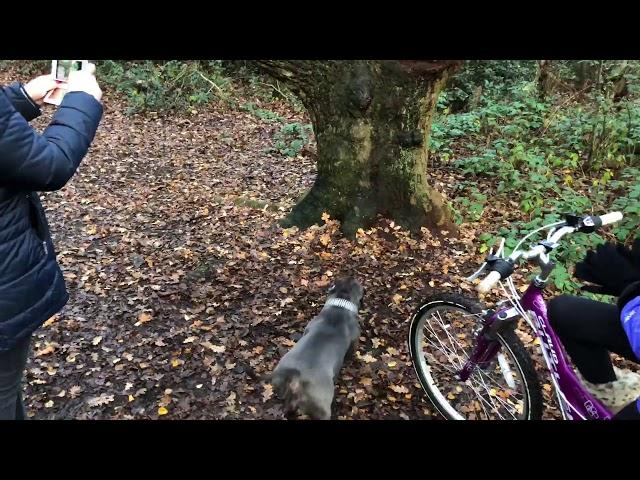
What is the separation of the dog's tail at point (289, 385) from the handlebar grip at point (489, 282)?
1.51 m

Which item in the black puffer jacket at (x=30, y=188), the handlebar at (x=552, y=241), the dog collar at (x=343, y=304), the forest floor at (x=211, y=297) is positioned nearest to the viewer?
the black puffer jacket at (x=30, y=188)

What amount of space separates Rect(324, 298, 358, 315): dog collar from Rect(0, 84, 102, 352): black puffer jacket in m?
2.22

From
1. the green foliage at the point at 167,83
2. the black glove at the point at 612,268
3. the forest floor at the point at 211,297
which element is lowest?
the forest floor at the point at 211,297

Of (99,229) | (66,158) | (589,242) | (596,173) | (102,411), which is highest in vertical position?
(66,158)

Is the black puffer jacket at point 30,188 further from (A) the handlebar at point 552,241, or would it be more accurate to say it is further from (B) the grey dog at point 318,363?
(A) the handlebar at point 552,241

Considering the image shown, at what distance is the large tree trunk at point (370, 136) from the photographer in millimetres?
5242

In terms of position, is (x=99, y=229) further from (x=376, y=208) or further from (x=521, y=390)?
(x=521, y=390)

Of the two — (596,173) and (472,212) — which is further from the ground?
(596,173)

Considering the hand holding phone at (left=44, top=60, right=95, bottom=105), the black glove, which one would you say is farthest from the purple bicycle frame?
the hand holding phone at (left=44, top=60, right=95, bottom=105)

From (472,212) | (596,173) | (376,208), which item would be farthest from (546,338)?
(596,173)

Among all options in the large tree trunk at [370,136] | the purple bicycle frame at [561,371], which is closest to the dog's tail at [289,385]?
the purple bicycle frame at [561,371]

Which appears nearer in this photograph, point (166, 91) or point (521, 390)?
point (521, 390)

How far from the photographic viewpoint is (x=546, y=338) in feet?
9.16

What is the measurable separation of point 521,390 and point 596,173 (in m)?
5.48
